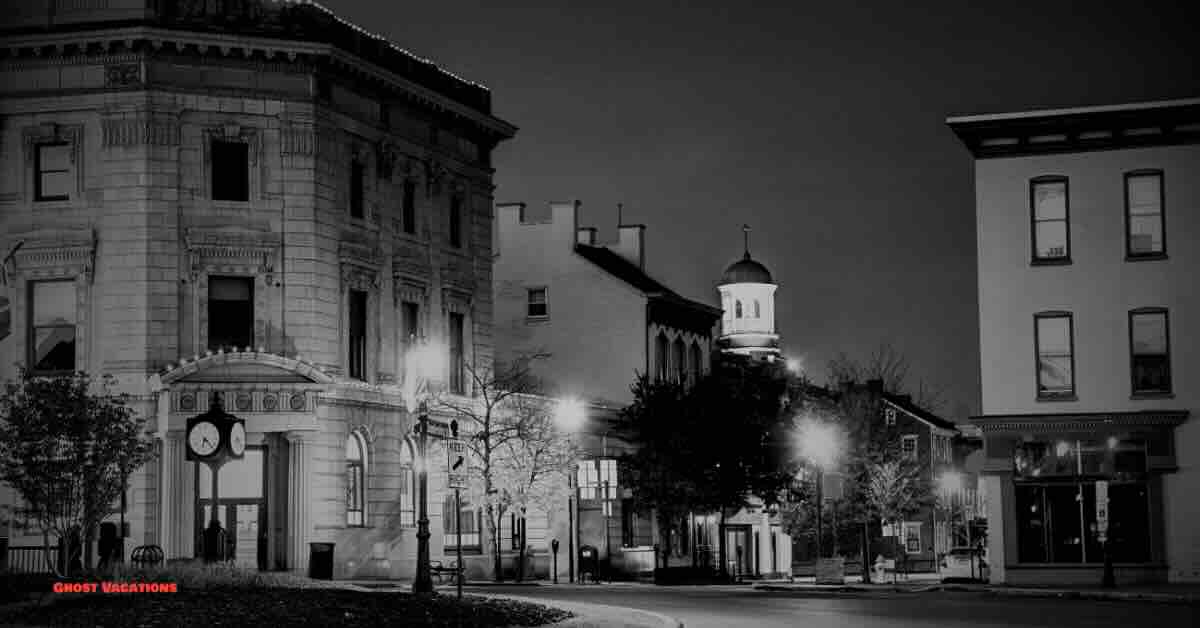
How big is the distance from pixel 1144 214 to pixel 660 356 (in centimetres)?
3251

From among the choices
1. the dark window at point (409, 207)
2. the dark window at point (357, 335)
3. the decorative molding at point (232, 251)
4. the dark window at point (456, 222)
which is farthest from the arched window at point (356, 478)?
the dark window at point (456, 222)

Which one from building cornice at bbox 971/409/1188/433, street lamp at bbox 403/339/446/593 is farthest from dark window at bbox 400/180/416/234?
street lamp at bbox 403/339/446/593

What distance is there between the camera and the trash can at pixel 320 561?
1982 inches

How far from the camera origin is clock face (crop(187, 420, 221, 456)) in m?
33.1

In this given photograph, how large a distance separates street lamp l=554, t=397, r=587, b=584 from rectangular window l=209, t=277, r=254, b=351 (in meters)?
12.9

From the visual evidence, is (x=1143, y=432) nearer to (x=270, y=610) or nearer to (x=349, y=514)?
(x=349, y=514)

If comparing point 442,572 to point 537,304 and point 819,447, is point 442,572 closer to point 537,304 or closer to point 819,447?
point 819,447

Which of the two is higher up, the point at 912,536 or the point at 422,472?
the point at 422,472

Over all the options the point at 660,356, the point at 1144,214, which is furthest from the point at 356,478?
the point at 660,356

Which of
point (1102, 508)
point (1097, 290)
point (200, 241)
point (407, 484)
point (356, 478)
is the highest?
point (200, 241)

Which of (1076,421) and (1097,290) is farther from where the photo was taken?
(1097,290)

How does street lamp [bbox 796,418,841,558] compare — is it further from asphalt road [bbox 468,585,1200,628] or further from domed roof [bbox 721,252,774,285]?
domed roof [bbox 721,252,774,285]

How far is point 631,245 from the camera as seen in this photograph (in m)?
91.3

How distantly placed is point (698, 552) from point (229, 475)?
97.6 ft
